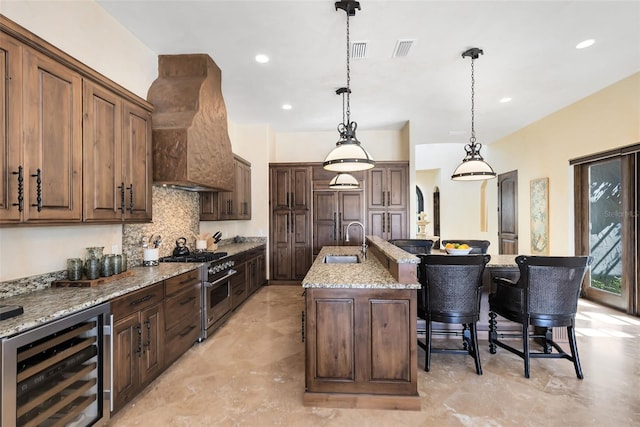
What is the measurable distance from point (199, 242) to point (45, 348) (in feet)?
9.03

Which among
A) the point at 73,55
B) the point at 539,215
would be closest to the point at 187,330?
the point at 73,55

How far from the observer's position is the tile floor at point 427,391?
81.9 inches

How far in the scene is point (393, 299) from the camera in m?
2.21

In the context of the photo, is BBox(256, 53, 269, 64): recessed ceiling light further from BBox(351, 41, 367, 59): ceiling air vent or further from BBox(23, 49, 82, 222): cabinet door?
BBox(23, 49, 82, 222): cabinet door

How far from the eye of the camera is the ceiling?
270 centimetres

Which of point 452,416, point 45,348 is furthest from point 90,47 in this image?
point 452,416

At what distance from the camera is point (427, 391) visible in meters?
2.41

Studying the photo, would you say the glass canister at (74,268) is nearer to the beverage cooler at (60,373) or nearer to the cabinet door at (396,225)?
the beverage cooler at (60,373)

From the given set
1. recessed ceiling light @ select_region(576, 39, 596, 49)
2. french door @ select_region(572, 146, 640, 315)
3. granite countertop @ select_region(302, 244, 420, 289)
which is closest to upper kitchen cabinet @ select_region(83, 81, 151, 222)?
granite countertop @ select_region(302, 244, 420, 289)

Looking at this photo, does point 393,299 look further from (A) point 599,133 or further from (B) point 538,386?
(A) point 599,133

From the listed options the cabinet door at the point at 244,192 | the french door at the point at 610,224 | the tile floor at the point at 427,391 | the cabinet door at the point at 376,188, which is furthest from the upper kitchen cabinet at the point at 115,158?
the french door at the point at 610,224

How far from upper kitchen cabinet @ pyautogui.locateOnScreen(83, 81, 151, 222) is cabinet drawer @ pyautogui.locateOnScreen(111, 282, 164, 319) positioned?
2.04 feet

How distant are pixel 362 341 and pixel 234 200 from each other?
3651 millimetres

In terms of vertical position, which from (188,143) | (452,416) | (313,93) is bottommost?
(452,416)
